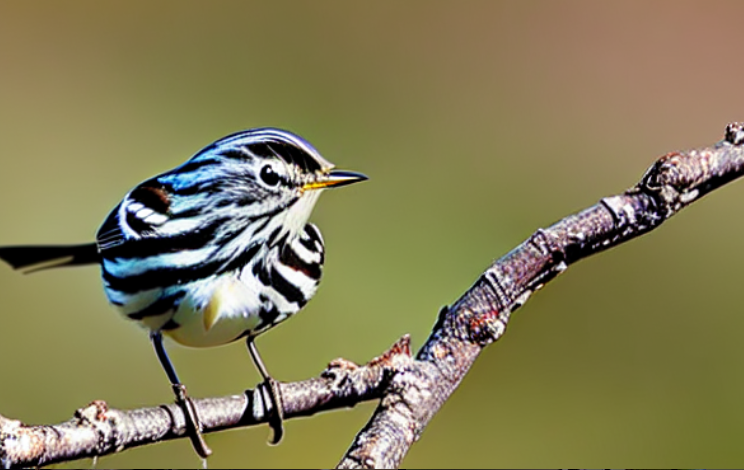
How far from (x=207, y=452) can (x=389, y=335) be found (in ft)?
5.35

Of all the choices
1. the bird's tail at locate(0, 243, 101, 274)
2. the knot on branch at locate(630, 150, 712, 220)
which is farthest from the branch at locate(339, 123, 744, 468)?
the bird's tail at locate(0, 243, 101, 274)

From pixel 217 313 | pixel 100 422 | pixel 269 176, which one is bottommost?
pixel 100 422

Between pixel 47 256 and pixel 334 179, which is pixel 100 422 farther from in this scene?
pixel 47 256

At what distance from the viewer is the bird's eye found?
81 cm

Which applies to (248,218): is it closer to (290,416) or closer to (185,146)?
(290,416)

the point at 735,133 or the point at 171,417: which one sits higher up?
the point at 735,133

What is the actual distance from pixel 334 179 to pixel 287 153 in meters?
0.04

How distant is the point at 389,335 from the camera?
7.79 feet

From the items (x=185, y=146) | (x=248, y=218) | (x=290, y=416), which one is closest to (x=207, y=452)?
(x=290, y=416)

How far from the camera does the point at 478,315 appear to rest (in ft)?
2.24

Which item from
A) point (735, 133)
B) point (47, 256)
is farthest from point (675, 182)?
point (47, 256)

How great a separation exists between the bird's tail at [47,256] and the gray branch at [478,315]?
309mm

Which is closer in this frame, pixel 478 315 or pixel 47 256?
pixel 478 315

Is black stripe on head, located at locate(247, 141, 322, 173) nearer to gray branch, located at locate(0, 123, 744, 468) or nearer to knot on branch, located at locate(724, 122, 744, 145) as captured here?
gray branch, located at locate(0, 123, 744, 468)
